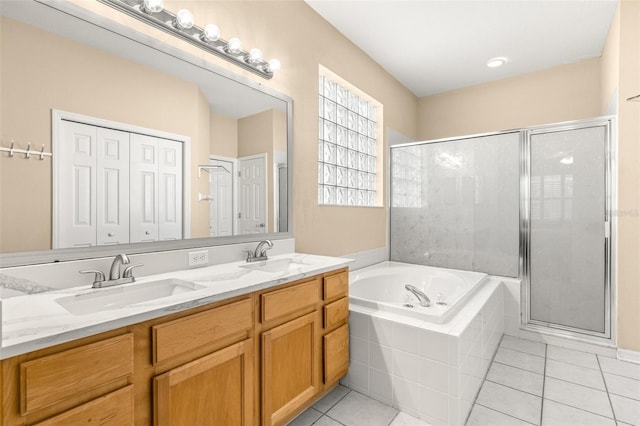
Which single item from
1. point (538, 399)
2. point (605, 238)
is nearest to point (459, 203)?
point (605, 238)

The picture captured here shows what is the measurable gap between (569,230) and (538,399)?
1.47 m

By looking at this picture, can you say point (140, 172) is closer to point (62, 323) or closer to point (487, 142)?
point (62, 323)

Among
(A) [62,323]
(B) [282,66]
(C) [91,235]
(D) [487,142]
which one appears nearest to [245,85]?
(B) [282,66]

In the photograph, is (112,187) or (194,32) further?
(194,32)

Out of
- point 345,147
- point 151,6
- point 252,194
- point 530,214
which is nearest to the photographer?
point 151,6

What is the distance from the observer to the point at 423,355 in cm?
164

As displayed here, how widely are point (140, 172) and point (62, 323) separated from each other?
0.77 meters

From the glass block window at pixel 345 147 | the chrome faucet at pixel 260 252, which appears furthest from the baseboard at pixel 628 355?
the chrome faucet at pixel 260 252

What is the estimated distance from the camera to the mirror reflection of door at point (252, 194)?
1.88 metres

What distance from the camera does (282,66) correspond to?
2146 millimetres

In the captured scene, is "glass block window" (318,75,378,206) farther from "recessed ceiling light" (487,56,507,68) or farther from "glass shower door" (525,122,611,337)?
"glass shower door" (525,122,611,337)

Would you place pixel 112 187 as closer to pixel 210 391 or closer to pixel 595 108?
pixel 210 391

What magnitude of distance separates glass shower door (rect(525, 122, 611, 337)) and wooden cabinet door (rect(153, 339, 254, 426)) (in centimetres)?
262

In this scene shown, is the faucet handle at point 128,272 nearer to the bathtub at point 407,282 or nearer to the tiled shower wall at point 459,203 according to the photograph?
the bathtub at point 407,282
